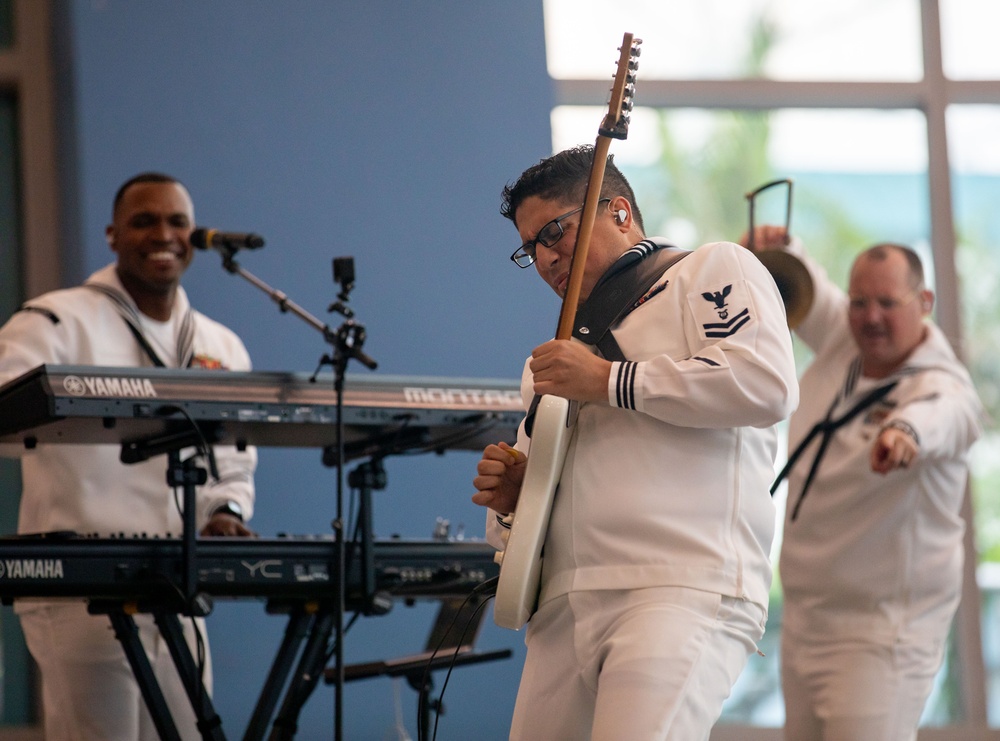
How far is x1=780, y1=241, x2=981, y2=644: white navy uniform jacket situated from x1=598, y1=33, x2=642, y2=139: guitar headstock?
1.70 m

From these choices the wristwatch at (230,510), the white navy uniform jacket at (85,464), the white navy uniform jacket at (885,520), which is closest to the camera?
the white navy uniform jacket at (85,464)

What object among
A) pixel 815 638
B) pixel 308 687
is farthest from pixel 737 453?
pixel 815 638

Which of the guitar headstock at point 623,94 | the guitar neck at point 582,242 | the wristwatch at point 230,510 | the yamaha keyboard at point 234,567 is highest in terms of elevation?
the guitar headstock at point 623,94

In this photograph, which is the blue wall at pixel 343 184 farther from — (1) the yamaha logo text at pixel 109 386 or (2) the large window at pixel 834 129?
(1) the yamaha logo text at pixel 109 386

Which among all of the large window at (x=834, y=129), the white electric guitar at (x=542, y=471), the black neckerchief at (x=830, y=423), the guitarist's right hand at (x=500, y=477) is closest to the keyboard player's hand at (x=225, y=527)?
the guitarist's right hand at (x=500, y=477)

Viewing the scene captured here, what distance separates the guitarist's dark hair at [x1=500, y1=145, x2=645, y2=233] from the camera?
2.37 m

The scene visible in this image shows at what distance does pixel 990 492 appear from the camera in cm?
604

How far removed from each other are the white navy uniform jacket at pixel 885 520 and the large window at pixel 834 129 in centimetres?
206

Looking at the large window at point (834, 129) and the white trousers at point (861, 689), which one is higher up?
the large window at point (834, 129)

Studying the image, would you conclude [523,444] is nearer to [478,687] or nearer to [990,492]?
[478,687]

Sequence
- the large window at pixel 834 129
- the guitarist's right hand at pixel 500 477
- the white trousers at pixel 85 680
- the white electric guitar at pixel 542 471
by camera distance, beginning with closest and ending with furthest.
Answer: the white electric guitar at pixel 542 471 → the guitarist's right hand at pixel 500 477 → the white trousers at pixel 85 680 → the large window at pixel 834 129

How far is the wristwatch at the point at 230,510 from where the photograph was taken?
366 cm

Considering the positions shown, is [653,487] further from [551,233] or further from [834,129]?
[834,129]

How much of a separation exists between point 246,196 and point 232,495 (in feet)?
4.80
